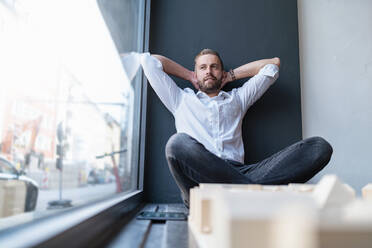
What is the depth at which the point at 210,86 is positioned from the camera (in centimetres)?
178

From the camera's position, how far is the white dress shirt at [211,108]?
5.55 feet

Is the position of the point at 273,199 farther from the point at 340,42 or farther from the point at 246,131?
the point at 340,42

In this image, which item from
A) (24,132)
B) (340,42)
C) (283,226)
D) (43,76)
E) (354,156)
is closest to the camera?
(283,226)

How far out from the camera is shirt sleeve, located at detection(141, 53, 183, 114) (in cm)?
171

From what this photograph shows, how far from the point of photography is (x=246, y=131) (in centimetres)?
195

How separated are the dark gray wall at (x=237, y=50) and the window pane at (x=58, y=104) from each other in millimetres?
501

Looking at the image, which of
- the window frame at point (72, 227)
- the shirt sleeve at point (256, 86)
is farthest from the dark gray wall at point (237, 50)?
the window frame at point (72, 227)

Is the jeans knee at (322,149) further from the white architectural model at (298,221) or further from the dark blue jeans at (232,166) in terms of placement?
the white architectural model at (298,221)

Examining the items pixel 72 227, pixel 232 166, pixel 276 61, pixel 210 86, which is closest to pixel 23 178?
pixel 72 227

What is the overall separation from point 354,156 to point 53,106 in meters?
1.70

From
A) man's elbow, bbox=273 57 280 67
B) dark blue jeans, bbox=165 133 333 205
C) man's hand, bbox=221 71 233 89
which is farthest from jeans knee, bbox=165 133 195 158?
man's elbow, bbox=273 57 280 67

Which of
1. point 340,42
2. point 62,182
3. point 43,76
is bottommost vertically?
point 62,182

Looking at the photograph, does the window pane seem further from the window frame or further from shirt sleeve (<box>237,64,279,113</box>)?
shirt sleeve (<box>237,64,279,113</box>)

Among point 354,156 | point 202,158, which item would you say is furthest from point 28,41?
point 354,156
